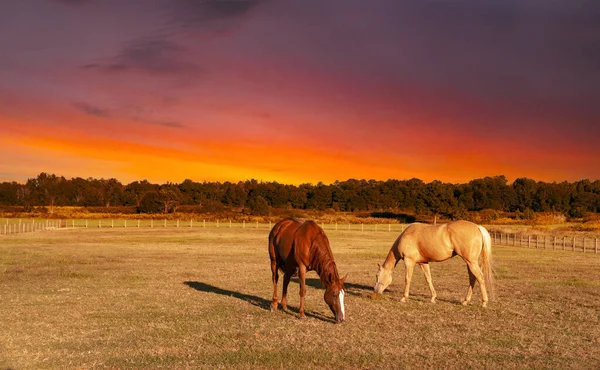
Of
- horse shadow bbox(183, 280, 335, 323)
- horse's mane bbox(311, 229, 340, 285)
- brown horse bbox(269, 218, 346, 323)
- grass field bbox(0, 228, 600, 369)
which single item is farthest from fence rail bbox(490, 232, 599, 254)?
horse's mane bbox(311, 229, 340, 285)

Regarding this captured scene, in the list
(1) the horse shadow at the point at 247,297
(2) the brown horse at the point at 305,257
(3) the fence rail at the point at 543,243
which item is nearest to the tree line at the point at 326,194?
(3) the fence rail at the point at 543,243

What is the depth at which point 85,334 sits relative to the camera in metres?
11.4

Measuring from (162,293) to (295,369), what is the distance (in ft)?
30.3

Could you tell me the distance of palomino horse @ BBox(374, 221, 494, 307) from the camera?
49.1ft

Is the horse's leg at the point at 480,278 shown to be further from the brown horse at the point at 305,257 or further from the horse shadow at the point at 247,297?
the horse shadow at the point at 247,297

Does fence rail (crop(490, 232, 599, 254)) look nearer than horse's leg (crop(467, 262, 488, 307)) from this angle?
No

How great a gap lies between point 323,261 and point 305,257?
0.61 m

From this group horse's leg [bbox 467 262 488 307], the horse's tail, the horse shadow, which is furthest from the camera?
the horse's tail

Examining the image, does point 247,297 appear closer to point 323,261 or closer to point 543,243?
point 323,261

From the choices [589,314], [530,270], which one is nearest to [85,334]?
[589,314]

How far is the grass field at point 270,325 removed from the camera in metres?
9.55

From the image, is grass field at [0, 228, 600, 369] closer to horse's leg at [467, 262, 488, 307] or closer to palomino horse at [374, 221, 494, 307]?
horse's leg at [467, 262, 488, 307]

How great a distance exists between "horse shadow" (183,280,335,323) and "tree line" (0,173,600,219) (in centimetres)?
13266

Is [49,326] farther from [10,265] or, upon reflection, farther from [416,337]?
[10,265]
